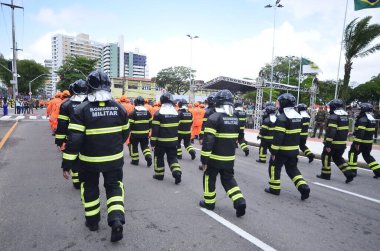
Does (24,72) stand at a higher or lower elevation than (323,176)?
higher

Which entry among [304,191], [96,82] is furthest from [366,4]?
[96,82]

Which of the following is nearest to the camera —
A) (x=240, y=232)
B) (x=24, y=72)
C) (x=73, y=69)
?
(x=240, y=232)

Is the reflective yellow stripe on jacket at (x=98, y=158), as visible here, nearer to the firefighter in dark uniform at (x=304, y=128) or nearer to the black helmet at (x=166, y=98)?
the black helmet at (x=166, y=98)

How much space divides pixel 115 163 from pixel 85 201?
0.67 metres

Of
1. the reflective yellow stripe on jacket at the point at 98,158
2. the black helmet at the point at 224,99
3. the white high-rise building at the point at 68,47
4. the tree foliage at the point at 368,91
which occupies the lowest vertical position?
the reflective yellow stripe on jacket at the point at 98,158

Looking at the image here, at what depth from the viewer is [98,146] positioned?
345 centimetres

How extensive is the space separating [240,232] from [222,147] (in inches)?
51.7

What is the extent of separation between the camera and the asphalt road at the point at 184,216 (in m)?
3.54

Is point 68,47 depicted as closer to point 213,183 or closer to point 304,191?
point 213,183

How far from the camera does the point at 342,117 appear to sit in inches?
263

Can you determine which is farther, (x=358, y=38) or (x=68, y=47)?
(x=68, y=47)

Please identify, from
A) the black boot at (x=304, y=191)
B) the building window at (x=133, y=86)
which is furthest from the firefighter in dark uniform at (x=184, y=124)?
the building window at (x=133, y=86)

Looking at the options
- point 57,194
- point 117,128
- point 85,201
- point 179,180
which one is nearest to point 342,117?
point 179,180

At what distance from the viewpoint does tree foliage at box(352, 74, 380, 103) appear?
5328 cm
